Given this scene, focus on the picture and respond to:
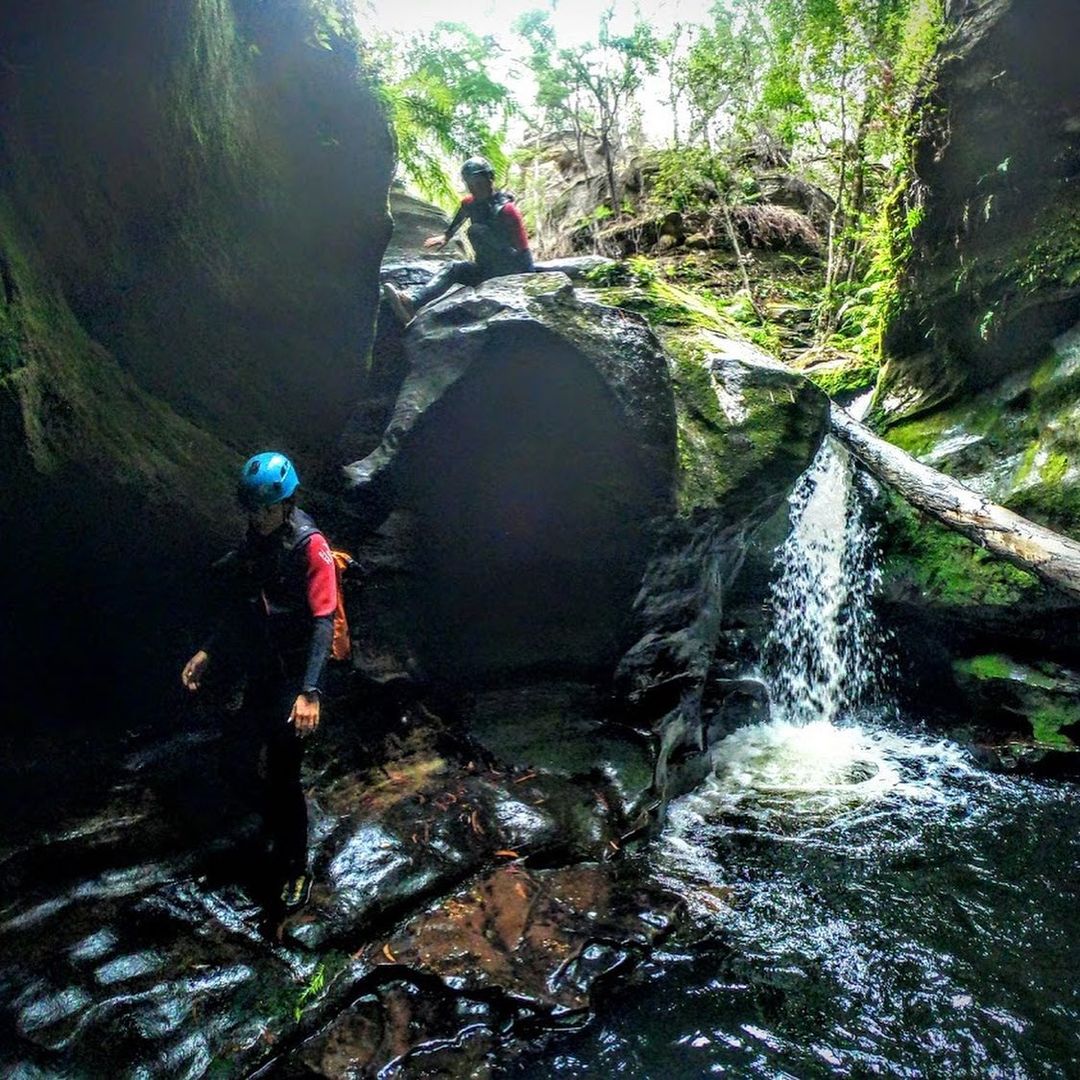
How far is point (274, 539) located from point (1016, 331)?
28.4 ft

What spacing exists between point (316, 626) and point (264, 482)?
33.3 inches

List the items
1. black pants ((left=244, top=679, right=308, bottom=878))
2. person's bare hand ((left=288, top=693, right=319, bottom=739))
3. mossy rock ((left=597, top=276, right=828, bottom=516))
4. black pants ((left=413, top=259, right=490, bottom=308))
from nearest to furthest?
1. person's bare hand ((left=288, top=693, right=319, bottom=739))
2. black pants ((left=244, top=679, right=308, bottom=878))
3. mossy rock ((left=597, top=276, right=828, bottom=516))
4. black pants ((left=413, top=259, right=490, bottom=308))

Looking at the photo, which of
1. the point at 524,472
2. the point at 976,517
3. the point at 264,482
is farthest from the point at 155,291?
the point at 976,517

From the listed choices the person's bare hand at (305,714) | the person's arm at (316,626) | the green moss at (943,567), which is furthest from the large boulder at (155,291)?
the green moss at (943,567)

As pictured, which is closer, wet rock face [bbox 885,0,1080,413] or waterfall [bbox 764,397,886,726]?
wet rock face [bbox 885,0,1080,413]

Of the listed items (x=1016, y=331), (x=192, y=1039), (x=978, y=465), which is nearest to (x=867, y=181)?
(x=1016, y=331)

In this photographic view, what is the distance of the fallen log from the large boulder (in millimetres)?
5149

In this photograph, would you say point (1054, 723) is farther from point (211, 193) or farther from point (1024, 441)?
point (211, 193)

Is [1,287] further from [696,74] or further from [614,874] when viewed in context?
[696,74]

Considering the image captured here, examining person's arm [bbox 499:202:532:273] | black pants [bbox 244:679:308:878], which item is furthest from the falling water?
person's arm [bbox 499:202:532:273]

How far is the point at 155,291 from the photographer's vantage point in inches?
189

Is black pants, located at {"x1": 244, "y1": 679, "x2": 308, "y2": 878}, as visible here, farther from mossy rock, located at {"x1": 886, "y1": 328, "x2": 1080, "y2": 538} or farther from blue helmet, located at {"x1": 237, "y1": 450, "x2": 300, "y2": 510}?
mossy rock, located at {"x1": 886, "y1": 328, "x2": 1080, "y2": 538}

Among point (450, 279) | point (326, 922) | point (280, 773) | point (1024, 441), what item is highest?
point (450, 279)

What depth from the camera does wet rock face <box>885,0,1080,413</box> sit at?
25.0 ft
